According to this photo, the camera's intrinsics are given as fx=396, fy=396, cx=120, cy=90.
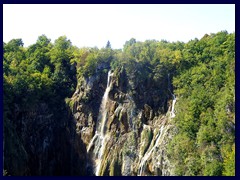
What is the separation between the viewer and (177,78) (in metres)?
22.8

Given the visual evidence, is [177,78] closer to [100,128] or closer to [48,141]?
[100,128]

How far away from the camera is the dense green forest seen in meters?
18.7

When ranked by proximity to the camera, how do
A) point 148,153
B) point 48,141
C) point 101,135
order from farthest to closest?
point 48,141
point 101,135
point 148,153

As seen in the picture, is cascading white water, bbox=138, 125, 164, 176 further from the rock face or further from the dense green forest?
the dense green forest

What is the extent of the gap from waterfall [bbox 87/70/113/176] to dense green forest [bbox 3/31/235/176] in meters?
1.69

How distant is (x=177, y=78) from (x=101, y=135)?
5446 mm

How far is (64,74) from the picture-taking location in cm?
2516

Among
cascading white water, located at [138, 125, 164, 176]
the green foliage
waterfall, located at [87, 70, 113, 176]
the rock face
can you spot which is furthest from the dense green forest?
waterfall, located at [87, 70, 113, 176]

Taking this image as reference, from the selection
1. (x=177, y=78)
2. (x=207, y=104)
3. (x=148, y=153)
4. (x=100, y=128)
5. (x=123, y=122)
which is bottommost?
(x=148, y=153)

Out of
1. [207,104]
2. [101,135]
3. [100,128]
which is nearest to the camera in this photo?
[207,104]

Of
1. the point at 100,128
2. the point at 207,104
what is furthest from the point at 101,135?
the point at 207,104

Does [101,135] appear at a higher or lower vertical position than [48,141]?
higher

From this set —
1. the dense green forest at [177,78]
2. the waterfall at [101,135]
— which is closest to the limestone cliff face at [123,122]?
the waterfall at [101,135]

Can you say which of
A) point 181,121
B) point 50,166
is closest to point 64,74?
point 50,166
